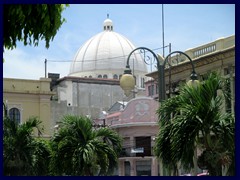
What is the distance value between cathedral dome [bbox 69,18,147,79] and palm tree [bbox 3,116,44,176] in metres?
47.7

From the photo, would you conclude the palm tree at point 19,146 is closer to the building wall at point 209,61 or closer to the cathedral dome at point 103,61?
the building wall at point 209,61

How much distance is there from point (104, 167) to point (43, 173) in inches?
94.8

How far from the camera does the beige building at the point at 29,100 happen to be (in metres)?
49.4

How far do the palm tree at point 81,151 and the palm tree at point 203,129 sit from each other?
18.8ft

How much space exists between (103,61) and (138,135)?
28.4 meters

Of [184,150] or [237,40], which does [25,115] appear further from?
[237,40]

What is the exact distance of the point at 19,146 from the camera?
23062 millimetres

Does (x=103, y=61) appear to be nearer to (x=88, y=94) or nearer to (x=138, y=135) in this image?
(x=88, y=94)

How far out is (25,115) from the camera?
50.0 m

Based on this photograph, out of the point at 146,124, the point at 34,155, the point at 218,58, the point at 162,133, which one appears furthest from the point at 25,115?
the point at 162,133

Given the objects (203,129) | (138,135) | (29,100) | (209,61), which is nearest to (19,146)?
(203,129)

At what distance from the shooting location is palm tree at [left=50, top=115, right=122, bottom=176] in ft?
73.0

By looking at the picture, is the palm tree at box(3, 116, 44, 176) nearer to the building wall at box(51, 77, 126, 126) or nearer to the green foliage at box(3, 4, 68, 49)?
the green foliage at box(3, 4, 68, 49)

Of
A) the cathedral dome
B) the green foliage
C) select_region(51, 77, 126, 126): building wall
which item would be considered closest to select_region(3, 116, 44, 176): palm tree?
the green foliage
